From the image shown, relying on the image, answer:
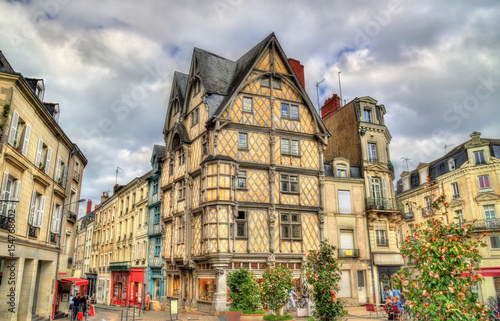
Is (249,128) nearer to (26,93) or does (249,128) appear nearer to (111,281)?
(26,93)

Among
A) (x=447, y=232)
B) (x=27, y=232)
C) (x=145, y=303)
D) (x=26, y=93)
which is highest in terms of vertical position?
(x=26, y=93)

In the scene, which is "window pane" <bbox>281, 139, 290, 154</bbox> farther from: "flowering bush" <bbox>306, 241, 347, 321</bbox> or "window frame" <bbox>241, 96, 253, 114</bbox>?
"flowering bush" <bbox>306, 241, 347, 321</bbox>

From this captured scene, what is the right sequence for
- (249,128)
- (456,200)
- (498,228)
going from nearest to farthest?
(249,128) < (498,228) < (456,200)

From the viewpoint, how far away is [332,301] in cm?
1169

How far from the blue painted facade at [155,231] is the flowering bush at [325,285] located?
1791 cm

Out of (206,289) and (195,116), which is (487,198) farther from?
(195,116)

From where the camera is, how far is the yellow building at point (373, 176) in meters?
26.2

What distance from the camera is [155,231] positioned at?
30.1 metres

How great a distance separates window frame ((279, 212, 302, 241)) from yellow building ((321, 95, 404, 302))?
3.26 metres

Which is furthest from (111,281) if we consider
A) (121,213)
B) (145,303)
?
(145,303)

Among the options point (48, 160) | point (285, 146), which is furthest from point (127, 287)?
point (285, 146)

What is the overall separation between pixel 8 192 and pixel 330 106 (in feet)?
83.6

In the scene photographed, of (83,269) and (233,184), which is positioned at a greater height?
(233,184)

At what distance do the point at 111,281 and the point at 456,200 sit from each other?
108ft
